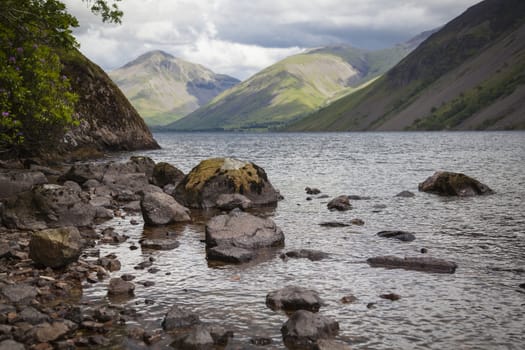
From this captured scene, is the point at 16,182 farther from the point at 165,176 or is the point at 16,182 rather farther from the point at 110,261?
the point at 110,261

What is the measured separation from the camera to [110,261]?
1658cm

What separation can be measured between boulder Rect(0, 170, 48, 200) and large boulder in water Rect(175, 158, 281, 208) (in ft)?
30.0

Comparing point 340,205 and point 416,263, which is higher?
point 340,205

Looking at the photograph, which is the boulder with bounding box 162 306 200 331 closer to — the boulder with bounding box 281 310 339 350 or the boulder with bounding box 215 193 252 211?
the boulder with bounding box 281 310 339 350

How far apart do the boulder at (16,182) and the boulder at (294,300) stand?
20831mm

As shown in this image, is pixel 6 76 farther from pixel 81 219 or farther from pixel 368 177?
pixel 368 177

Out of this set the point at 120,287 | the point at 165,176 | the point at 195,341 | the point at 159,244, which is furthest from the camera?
the point at 165,176

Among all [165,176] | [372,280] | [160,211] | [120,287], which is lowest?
[372,280]

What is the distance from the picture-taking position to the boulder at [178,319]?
11.4 m

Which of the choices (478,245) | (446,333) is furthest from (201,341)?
(478,245)

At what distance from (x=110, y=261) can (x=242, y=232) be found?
18.1 ft

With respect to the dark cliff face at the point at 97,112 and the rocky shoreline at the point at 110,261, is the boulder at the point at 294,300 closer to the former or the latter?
the rocky shoreline at the point at 110,261

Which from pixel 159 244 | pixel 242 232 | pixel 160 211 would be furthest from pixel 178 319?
pixel 160 211

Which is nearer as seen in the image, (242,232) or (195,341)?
(195,341)
